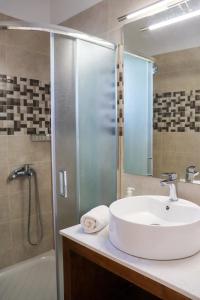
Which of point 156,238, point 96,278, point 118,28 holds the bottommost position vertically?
point 96,278

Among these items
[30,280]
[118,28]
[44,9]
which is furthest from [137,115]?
[30,280]

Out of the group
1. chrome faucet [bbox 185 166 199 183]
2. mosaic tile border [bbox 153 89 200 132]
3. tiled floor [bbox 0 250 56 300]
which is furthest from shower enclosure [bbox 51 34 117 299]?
chrome faucet [bbox 185 166 199 183]

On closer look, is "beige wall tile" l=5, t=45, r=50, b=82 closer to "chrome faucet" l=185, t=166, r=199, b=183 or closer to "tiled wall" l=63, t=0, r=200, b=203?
"tiled wall" l=63, t=0, r=200, b=203

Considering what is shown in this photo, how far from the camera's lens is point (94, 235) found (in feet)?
4.33

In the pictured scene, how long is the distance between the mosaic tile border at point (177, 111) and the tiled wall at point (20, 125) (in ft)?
4.02

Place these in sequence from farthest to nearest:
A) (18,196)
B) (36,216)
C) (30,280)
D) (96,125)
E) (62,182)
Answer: (36,216)
(18,196)
(30,280)
(96,125)
(62,182)

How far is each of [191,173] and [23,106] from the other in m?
1.58

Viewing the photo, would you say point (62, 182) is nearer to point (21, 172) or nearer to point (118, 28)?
point (21, 172)

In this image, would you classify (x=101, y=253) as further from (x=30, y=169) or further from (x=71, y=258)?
(x=30, y=169)

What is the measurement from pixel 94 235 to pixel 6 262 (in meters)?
1.38

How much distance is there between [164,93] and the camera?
62.2 inches

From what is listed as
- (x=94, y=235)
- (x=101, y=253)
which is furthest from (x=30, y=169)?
(x=101, y=253)

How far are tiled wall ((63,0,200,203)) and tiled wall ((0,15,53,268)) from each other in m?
0.56

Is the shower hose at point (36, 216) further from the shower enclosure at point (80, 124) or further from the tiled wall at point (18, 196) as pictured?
the shower enclosure at point (80, 124)
